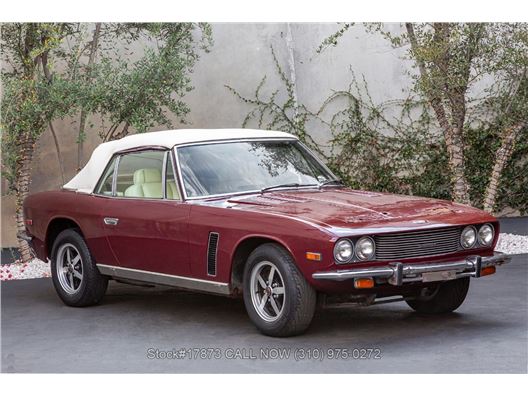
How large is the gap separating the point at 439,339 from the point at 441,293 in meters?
0.96

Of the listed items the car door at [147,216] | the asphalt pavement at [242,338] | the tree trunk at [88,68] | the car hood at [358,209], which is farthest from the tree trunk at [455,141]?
the car door at [147,216]

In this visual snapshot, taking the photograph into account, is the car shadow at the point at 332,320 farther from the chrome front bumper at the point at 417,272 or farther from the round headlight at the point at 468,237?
the round headlight at the point at 468,237

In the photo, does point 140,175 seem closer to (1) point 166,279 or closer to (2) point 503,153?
(1) point 166,279

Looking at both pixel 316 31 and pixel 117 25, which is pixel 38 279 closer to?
pixel 117 25

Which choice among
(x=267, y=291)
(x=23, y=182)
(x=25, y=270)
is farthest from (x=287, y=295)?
(x=23, y=182)

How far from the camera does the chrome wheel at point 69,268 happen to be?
9.58m

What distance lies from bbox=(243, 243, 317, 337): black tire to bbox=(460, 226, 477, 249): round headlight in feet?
4.08

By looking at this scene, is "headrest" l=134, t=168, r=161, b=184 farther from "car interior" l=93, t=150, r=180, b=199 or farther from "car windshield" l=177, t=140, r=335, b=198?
"car windshield" l=177, t=140, r=335, b=198

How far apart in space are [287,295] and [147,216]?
5.86 ft

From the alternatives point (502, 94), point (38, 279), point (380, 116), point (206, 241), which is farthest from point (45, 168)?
point (206, 241)

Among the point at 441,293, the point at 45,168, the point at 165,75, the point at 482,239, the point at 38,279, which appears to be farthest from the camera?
the point at 45,168

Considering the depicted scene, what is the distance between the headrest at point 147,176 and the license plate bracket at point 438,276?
2.68 m

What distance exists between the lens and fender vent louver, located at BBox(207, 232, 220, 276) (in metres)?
8.00

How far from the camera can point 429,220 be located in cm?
762
